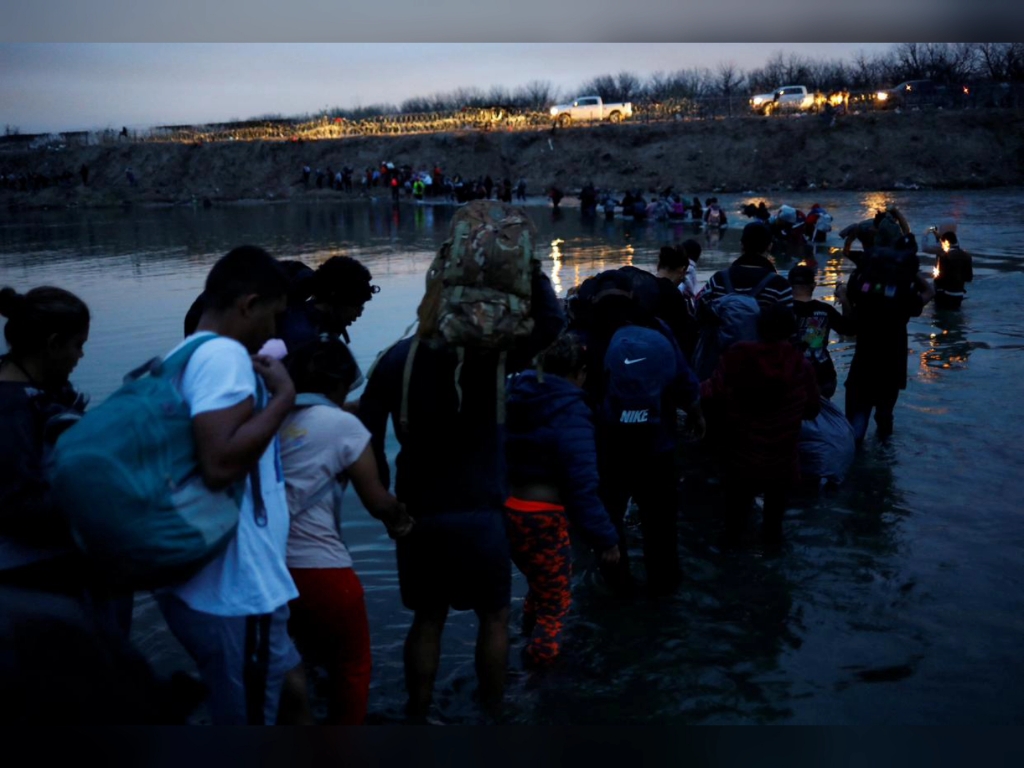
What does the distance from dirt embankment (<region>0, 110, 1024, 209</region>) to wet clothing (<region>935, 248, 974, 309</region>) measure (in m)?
36.5

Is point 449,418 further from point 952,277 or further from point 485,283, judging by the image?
point 952,277

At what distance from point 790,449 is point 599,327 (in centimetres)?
129

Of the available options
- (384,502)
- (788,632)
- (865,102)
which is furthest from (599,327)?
(865,102)

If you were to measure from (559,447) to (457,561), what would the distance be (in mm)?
812

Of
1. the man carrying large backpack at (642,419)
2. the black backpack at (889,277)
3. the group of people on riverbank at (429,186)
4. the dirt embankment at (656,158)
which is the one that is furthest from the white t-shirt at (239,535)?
the dirt embankment at (656,158)

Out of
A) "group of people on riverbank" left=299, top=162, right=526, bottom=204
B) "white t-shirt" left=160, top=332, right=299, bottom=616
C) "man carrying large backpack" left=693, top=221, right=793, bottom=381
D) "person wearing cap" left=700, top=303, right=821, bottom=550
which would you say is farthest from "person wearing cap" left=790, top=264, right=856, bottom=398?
"group of people on riverbank" left=299, top=162, right=526, bottom=204

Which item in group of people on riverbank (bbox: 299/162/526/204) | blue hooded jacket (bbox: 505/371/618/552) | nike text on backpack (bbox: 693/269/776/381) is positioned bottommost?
blue hooded jacket (bbox: 505/371/618/552)

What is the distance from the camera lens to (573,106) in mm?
66250

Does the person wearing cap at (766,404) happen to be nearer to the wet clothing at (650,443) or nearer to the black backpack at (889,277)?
the wet clothing at (650,443)

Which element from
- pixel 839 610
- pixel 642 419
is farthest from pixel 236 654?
pixel 839 610

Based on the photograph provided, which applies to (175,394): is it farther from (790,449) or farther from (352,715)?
(790,449)

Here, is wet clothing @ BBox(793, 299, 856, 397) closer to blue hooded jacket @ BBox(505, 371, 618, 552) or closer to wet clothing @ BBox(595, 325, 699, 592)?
wet clothing @ BBox(595, 325, 699, 592)

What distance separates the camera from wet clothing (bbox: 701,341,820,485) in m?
5.42

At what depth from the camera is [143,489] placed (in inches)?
90.4
